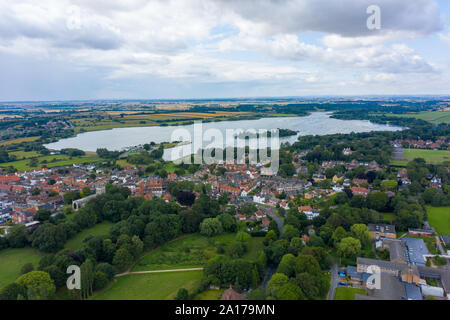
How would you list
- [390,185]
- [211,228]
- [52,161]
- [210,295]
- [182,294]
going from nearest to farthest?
1. [182,294]
2. [210,295]
3. [211,228]
4. [390,185]
5. [52,161]

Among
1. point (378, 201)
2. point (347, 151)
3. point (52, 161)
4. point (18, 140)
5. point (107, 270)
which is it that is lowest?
point (107, 270)

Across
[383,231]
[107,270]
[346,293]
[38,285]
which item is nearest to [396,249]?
[383,231]

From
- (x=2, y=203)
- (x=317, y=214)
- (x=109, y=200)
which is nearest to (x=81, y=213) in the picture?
(x=109, y=200)

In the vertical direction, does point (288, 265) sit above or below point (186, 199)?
below

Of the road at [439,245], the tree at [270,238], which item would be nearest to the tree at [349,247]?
the tree at [270,238]

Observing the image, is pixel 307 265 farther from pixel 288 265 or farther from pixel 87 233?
pixel 87 233

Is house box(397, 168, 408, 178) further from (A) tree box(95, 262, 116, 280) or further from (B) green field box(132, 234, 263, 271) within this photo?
(A) tree box(95, 262, 116, 280)

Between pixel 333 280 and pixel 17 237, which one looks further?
pixel 17 237
